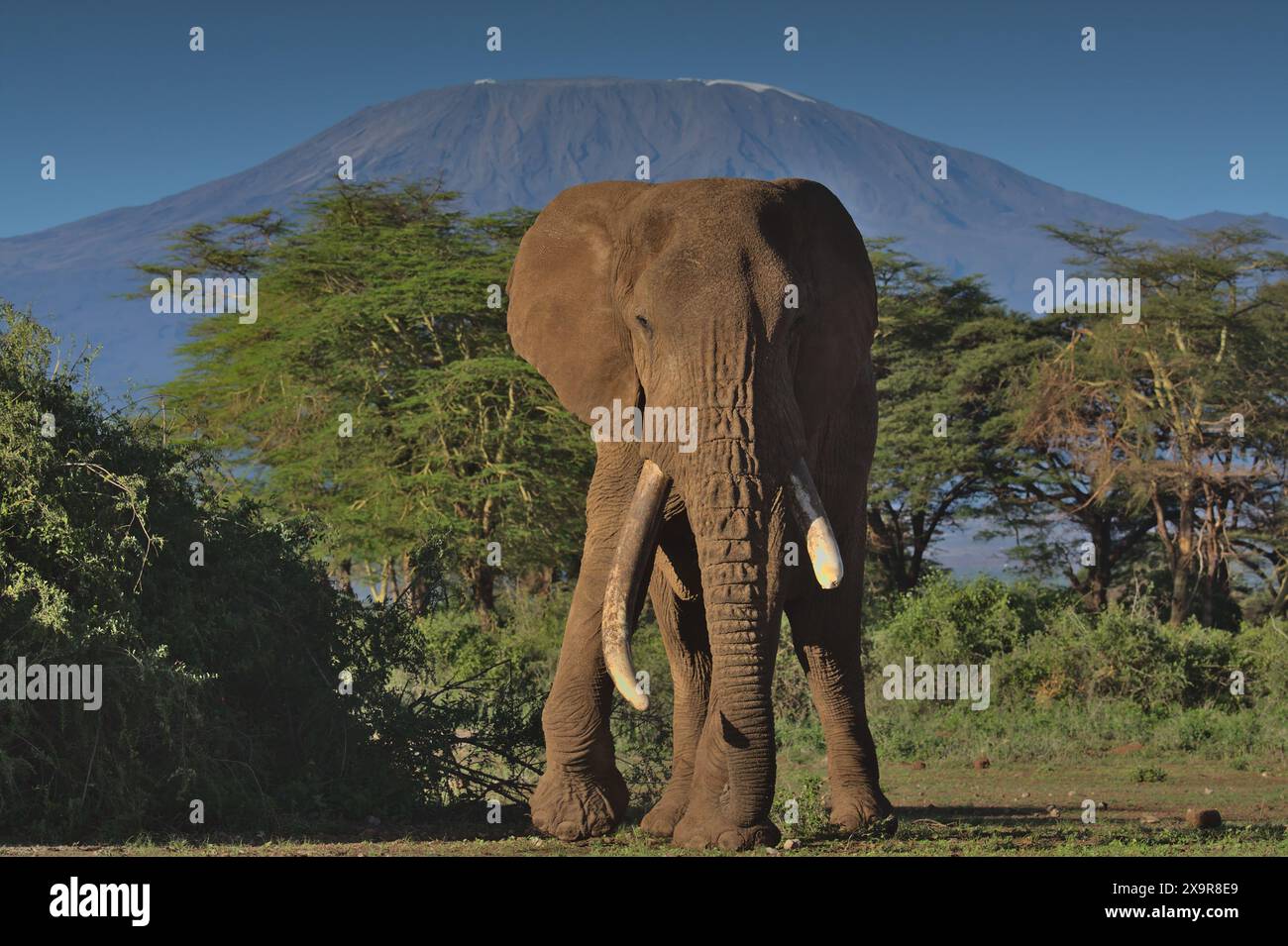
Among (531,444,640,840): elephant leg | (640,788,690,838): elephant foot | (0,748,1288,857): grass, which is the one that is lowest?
(0,748,1288,857): grass

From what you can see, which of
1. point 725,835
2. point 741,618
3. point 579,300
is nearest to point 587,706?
point 725,835

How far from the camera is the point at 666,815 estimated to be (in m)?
9.29

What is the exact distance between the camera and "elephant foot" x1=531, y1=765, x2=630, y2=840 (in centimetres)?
907

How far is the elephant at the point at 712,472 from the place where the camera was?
26.7 ft

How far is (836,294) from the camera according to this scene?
30.3 feet

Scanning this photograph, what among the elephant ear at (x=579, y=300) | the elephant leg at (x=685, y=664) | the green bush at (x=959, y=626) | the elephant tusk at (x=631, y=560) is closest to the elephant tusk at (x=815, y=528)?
the elephant tusk at (x=631, y=560)

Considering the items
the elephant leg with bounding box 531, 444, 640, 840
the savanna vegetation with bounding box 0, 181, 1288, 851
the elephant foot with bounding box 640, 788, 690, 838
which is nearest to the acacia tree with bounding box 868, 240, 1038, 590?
the savanna vegetation with bounding box 0, 181, 1288, 851

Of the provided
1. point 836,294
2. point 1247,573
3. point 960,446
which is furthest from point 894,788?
point 1247,573

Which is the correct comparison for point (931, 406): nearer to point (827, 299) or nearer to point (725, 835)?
point (827, 299)

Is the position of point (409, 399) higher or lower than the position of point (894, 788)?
higher

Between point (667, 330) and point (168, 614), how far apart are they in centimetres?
396

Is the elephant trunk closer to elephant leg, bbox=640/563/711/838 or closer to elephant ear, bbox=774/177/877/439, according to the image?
elephant ear, bbox=774/177/877/439

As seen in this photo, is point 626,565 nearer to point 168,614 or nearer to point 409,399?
point 168,614

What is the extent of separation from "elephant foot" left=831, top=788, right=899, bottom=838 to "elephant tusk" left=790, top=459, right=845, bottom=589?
A: 2008mm
